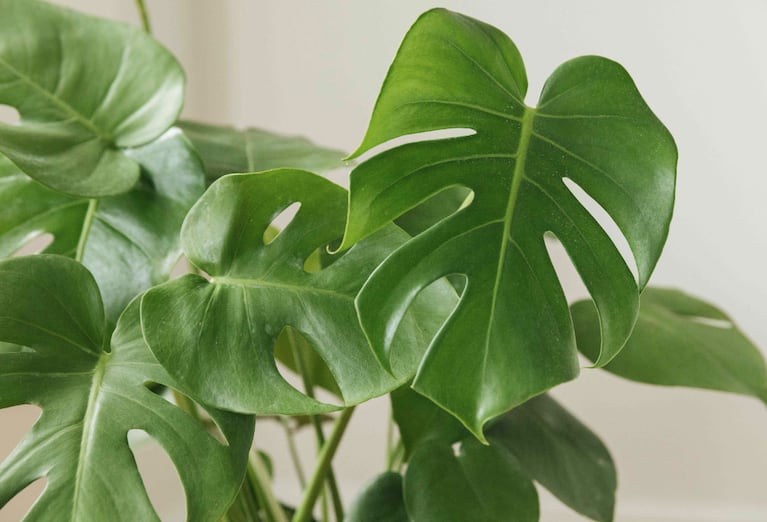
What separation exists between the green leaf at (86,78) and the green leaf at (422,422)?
0.29 metres

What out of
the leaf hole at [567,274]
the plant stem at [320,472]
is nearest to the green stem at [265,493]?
the plant stem at [320,472]

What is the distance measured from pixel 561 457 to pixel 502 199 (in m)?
0.35

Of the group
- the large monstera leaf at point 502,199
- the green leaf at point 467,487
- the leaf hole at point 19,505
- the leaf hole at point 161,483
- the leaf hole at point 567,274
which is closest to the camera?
the large monstera leaf at point 502,199

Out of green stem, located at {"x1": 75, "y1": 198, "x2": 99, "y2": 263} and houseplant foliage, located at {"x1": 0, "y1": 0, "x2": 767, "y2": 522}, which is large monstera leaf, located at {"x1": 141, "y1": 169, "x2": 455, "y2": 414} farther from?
green stem, located at {"x1": 75, "y1": 198, "x2": 99, "y2": 263}

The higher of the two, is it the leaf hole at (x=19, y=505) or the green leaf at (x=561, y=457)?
the green leaf at (x=561, y=457)

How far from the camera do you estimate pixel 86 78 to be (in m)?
0.80

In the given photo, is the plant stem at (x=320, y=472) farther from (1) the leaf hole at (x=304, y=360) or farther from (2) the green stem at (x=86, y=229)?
(2) the green stem at (x=86, y=229)

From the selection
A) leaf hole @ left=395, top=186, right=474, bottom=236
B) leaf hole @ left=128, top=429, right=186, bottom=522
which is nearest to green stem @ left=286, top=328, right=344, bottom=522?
leaf hole @ left=395, top=186, right=474, bottom=236

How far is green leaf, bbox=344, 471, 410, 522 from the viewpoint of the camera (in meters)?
0.73

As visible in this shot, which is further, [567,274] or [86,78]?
[567,274]

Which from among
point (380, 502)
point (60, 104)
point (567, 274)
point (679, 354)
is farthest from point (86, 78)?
point (567, 274)

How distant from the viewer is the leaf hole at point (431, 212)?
→ 689mm

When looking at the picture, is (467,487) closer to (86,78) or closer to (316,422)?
(316,422)

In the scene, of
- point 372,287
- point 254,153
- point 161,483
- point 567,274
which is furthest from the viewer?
point 161,483
